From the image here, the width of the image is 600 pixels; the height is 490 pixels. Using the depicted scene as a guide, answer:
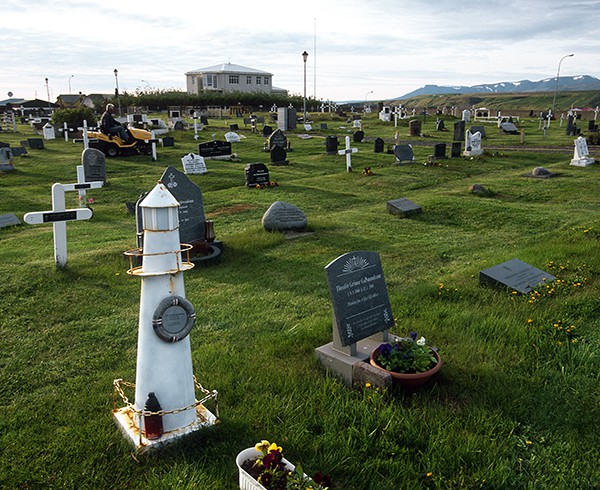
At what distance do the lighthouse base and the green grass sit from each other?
0.07 metres

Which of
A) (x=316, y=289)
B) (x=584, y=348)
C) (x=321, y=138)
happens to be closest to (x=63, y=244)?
(x=316, y=289)

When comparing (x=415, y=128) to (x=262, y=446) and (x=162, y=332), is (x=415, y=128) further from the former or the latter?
(x=262, y=446)

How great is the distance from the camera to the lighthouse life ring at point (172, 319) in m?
3.81

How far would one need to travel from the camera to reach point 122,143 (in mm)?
25047

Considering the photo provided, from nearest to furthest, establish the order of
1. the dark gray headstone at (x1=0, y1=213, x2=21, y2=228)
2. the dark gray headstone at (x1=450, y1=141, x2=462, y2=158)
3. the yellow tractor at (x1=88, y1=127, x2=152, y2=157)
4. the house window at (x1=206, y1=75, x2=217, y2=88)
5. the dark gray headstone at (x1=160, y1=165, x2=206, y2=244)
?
the dark gray headstone at (x1=160, y1=165, x2=206, y2=244) < the dark gray headstone at (x1=0, y1=213, x2=21, y2=228) < the dark gray headstone at (x1=450, y1=141, x2=462, y2=158) < the yellow tractor at (x1=88, y1=127, x2=152, y2=157) < the house window at (x1=206, y1=75, x2=217, y2=88)

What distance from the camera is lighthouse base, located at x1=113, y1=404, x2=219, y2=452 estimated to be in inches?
155

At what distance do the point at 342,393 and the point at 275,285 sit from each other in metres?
3.54

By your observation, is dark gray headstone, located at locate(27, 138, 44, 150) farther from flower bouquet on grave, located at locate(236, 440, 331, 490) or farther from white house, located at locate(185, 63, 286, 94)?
white house, located at locate(185, 63, 286, 94)

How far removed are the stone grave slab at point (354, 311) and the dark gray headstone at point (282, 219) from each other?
575 centimetres

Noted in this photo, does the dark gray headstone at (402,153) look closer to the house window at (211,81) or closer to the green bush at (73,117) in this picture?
the green bush at (73,117)

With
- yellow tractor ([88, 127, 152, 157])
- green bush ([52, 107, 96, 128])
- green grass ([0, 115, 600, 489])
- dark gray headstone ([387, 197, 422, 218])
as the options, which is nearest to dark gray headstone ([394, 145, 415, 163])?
dark gray headstone ([387, 197, 422, 218])

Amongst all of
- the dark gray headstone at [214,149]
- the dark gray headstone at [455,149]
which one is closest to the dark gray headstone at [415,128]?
the dark gray headstone at [455,149]

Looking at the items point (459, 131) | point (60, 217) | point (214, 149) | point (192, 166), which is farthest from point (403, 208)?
point (459, 131)

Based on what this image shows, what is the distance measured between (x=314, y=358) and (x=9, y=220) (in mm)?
11059
